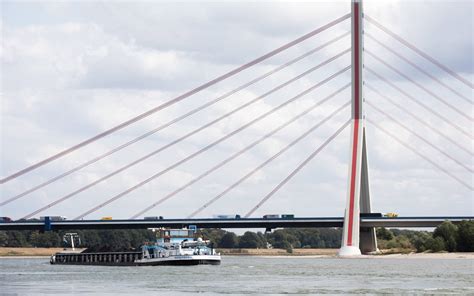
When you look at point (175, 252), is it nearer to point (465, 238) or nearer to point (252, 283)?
point (465, 238)

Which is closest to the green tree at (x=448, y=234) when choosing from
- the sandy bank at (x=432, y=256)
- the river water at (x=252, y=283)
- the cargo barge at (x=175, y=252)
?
the sandy bank at (x=432, y=256)

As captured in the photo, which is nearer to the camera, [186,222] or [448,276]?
[448,276]

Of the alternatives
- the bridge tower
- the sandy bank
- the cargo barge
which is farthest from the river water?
the sandy bank

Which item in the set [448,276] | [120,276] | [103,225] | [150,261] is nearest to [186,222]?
[103,225]

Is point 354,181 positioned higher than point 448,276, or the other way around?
point 354,181

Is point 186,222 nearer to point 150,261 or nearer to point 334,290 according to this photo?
point 150,261

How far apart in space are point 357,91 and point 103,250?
44.9m

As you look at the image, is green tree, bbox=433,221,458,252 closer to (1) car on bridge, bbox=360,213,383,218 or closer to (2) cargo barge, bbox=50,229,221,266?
(1) car on bridge, bbox=360,213,383,218

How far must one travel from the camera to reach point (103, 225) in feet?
582

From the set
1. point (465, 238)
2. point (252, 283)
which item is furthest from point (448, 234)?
point (252, 283)

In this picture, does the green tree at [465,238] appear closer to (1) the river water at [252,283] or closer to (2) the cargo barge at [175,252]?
(2) the cargo barge at [175,252]

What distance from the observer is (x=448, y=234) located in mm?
166125

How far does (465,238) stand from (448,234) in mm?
3151

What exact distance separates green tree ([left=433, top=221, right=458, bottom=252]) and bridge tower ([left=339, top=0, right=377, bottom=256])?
52.4 feet
